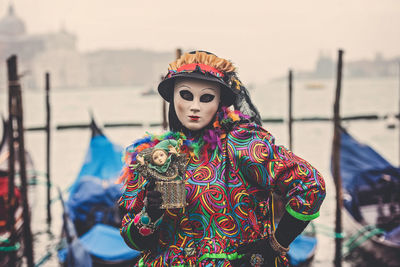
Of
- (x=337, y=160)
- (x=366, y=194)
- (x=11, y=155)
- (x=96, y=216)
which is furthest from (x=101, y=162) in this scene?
(x=366, y=194)

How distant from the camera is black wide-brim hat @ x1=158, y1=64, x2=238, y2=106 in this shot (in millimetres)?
1738

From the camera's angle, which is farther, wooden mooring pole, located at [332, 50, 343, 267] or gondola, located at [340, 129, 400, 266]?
gondola, located at [340, 129, 400, 266]

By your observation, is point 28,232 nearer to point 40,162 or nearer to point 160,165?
point 160,165

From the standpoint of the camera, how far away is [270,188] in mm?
1654

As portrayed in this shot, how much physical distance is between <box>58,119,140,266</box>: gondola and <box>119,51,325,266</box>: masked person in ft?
10.6

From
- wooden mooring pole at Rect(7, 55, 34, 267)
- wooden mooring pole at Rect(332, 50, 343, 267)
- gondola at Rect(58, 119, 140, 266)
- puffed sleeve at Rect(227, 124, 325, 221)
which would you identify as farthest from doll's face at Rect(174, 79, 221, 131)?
wooden mooring pole at Rect(332, 50, 343, 267)

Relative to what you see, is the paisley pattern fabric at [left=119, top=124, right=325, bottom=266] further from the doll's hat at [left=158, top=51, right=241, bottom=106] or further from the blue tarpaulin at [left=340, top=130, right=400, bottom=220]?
the blue tarpaulin at [left=340, top=130, right=400, bottom=220]

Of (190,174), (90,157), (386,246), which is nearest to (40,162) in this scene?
(90,157)

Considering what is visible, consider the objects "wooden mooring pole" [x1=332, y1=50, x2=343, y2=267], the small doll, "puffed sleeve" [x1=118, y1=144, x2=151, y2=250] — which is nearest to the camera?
the small doll

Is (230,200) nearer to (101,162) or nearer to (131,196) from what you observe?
(131,196)

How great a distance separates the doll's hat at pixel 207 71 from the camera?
5.73ft

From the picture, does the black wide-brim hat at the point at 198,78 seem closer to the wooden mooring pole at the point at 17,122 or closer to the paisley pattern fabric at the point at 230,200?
the paisley pattern fabric at the point at 230,200

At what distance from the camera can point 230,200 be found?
1655 mm

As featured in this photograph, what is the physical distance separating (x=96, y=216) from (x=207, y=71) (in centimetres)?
479
